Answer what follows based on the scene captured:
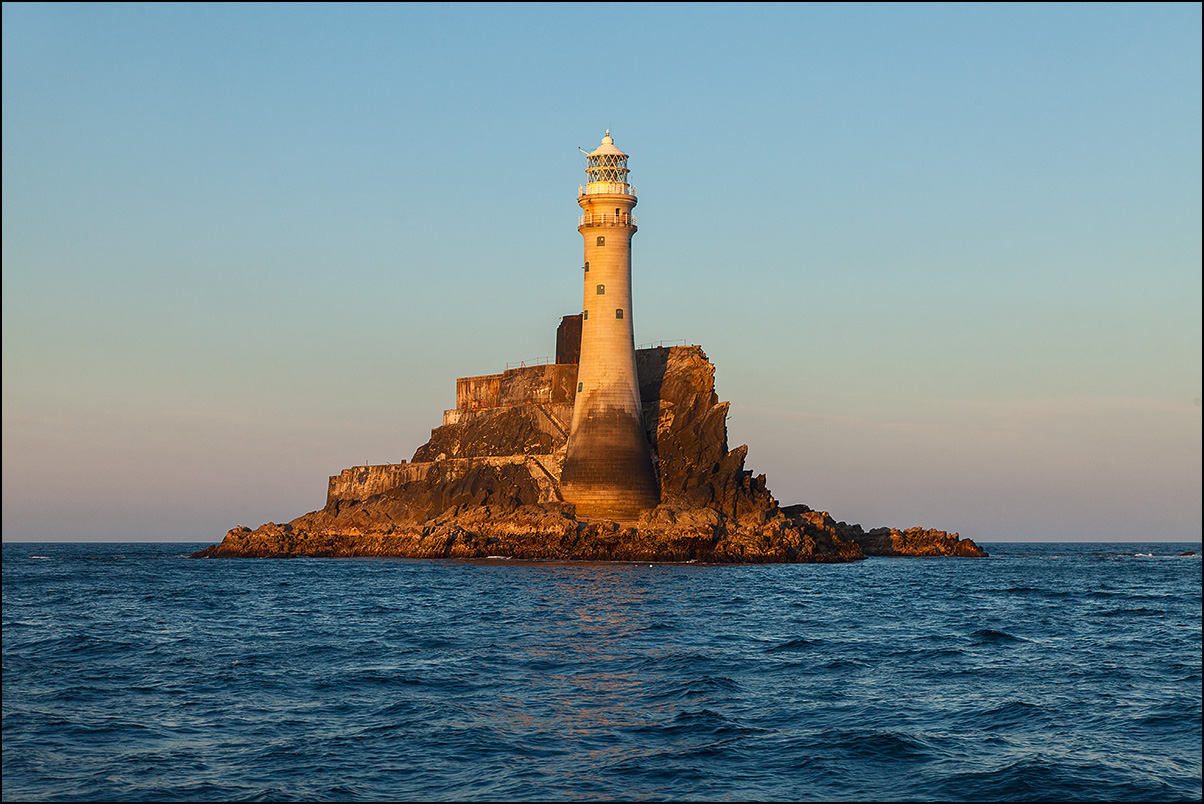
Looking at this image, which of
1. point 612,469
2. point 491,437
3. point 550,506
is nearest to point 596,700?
point 612,469

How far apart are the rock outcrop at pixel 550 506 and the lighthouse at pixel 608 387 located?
4.98 ft

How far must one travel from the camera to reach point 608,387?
60500mm

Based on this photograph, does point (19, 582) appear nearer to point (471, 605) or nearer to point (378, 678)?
point (471, 605)

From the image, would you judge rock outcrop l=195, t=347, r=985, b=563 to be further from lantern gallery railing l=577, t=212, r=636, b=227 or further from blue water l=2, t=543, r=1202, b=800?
blue water l=2, t=543, r=1202, b=800

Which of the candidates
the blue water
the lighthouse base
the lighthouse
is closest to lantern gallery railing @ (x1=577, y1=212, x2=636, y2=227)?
the lighthouse

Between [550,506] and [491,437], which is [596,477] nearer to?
[550,506]

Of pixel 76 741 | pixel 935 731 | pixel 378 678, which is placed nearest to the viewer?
pixel 76 741

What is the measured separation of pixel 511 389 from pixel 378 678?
5439 cm

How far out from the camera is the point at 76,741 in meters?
14.9

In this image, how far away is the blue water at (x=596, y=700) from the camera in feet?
44.4

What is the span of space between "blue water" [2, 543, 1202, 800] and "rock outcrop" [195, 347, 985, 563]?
74.9ft

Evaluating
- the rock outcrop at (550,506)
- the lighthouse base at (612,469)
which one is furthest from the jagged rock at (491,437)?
the lighthouse base at (612,469)

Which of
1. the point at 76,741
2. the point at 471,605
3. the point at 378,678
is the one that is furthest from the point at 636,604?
the point at 76,741

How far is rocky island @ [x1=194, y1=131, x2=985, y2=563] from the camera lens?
2344 inches
